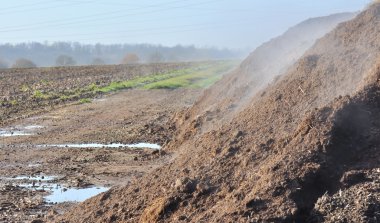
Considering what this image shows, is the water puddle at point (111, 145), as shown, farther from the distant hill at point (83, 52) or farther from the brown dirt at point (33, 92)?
the distant hill at point (83, 52)

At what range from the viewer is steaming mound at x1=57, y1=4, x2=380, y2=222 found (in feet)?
19.8

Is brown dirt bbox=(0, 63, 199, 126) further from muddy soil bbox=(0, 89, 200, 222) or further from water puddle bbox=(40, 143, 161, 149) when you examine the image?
water puddle bbox=(40, 143, 161, 149)

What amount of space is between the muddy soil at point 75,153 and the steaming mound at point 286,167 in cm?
168

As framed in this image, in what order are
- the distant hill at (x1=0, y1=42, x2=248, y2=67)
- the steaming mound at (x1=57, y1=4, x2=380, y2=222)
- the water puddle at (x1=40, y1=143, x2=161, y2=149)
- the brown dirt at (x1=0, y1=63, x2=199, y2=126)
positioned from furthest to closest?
1. the distant hill at (x1=0, y1=42, x2=248, y2=67)
2. the brown dirt at (x1=0, y1=63, x2=199, y2=126)
3. the water puddle at (x1=40, y1=143, x2=161, y2=149)
4. the steaming mound at (x1=57, y1=4, x2=380, y2=222)

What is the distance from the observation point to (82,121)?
2009 cm

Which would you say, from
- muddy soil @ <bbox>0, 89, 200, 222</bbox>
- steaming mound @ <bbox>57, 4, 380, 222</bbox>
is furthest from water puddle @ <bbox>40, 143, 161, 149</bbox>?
steaming mound @ <bbox>57, 4, 380, 222</bbox>

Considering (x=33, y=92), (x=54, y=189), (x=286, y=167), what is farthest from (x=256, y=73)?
(x=33, y=92)

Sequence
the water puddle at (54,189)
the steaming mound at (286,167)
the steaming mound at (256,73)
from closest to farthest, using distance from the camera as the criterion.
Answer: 1. the steaming mound at (286,167)
2. the water puddle at (54,189)
3. the steaming mound at (256,73)

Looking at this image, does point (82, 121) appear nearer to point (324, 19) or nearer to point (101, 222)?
point (324, 19)

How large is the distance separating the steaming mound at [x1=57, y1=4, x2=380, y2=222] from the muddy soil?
168 centimetres

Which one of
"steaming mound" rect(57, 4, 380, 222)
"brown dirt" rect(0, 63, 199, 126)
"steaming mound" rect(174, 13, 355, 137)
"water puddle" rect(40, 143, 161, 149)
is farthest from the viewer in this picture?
"brown dirt" rect(0, 63, 199, 126)

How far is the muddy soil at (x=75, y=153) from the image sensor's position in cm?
1016

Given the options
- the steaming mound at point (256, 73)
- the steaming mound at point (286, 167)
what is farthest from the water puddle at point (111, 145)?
the steaming mound at point (286, 167)

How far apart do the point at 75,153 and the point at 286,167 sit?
27.6 feet
